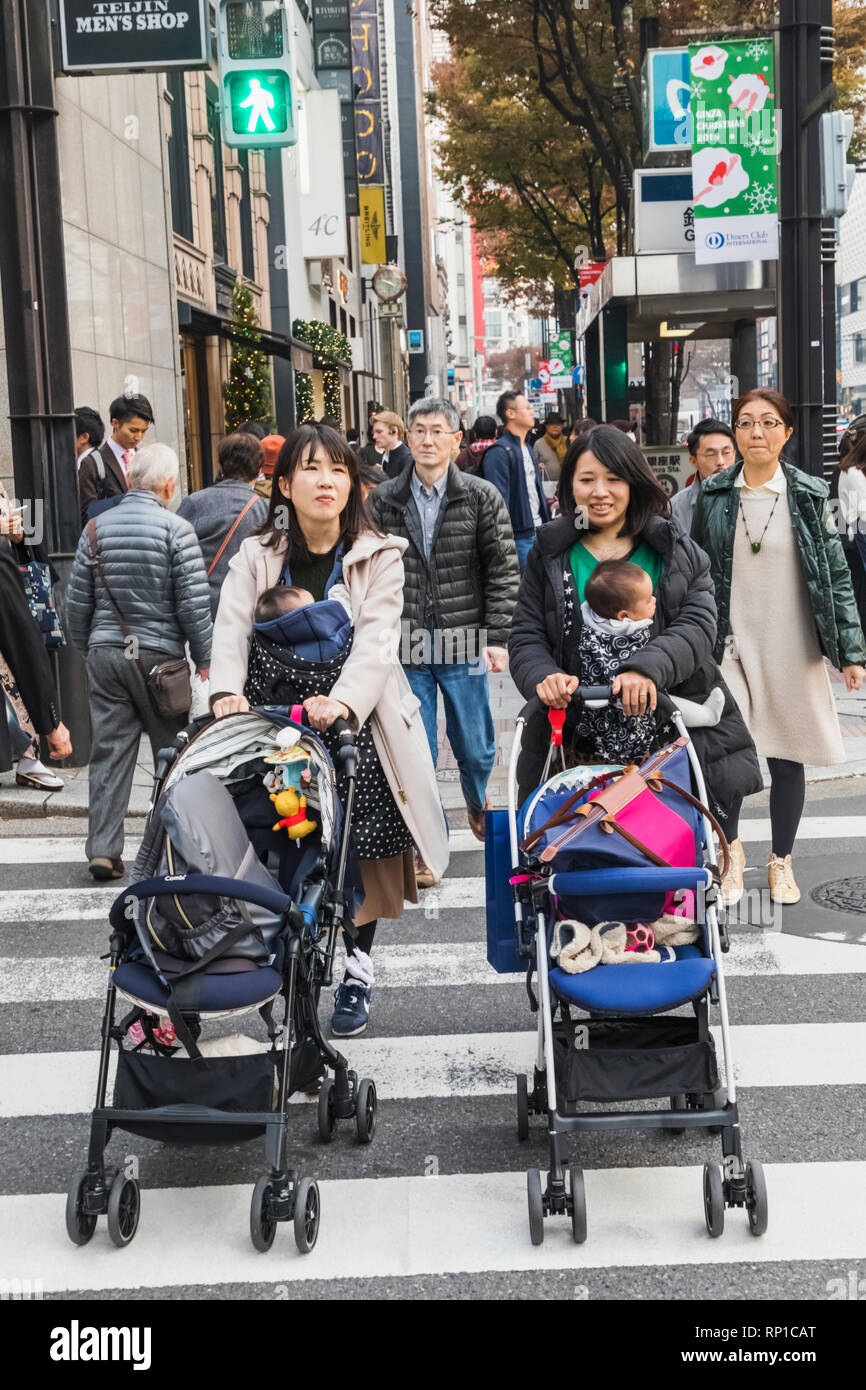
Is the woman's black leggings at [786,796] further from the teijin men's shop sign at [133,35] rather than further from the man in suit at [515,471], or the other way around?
the teijin men's shop sign at [133,35]

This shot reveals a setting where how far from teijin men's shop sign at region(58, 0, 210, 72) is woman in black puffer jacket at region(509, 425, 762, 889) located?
22.2ft

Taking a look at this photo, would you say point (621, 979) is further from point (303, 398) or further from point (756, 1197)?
point (303, 398)

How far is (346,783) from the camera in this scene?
4.36m

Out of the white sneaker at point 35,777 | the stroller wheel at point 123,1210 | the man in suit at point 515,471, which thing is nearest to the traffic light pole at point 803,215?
the man in suit at point 515,471

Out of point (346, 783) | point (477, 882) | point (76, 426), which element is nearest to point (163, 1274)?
point (346, 783)

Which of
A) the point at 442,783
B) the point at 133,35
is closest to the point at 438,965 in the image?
the point at 442,783

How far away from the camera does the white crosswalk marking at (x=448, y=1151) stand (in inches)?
147

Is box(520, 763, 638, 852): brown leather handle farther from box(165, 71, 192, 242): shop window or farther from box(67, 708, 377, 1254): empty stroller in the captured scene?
box(165, 71, 192, 242): shop window

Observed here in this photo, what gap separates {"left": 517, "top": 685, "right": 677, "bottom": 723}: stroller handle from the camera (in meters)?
4.27

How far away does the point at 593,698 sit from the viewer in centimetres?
427

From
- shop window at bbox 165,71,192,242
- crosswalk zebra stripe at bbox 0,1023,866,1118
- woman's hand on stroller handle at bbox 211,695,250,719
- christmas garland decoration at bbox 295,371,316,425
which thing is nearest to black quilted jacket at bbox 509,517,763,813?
woman's hand on stroller handle at bbox 211,695,250,719

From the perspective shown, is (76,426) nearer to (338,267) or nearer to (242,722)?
(242,722)

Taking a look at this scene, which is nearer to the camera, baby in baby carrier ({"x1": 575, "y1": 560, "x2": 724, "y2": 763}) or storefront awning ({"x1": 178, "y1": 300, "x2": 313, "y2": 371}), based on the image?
baby in baby carrier ({"x1": 575, "y1": 560, "x2": 724, "y2": 763})

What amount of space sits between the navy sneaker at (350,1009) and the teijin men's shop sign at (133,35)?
23.5 ft
